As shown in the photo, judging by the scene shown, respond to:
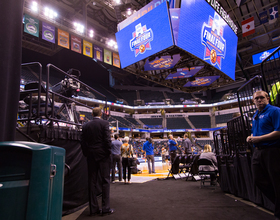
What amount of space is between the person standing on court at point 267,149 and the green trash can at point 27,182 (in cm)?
202

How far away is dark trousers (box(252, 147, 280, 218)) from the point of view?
188 centimetres

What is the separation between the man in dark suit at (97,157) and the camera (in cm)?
263

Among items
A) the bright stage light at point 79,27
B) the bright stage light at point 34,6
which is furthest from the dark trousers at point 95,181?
the bright stage light at point 79,27

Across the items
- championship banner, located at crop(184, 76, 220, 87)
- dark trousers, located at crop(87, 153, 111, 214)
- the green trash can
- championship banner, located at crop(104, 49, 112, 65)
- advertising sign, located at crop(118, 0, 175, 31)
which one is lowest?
dark trousers, located at crop(87, 153, 111, 214)

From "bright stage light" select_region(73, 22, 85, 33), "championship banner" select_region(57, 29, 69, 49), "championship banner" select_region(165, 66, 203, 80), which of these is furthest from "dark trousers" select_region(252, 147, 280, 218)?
"bright stage light" select_region(73, 22, 85, 33)

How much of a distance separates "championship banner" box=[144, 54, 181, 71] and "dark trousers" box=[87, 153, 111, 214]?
4.20 meters

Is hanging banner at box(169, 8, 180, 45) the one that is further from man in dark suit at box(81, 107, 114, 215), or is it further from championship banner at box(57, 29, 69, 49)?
championship banner at box(57, 29, 69, 49)

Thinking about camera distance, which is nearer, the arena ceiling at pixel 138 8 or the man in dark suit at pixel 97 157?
the man in dark suit at pixel 97 157

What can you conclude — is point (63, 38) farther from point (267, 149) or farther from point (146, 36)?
point (267, 149)

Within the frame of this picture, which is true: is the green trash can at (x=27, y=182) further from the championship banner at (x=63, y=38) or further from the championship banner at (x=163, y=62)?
the championship banner at (x=63, y=38)

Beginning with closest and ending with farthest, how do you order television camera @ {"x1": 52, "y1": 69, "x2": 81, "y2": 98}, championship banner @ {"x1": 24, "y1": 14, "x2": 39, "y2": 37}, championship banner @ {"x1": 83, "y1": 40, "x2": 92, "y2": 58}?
television camera @ {"x1": 52, "y1": 69, "x2": 81, "y2": 98}, championship banner @ {"x1": 24, "y1": 14, "x2": 39, "y2": 37}, championship banner @ {"x1": 83, "y1": 40, "x2": 92, "y2": 58}

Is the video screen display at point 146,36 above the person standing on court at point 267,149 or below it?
above

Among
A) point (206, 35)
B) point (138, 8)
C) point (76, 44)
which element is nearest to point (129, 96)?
point (76, 44)

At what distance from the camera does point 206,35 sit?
6035mm
